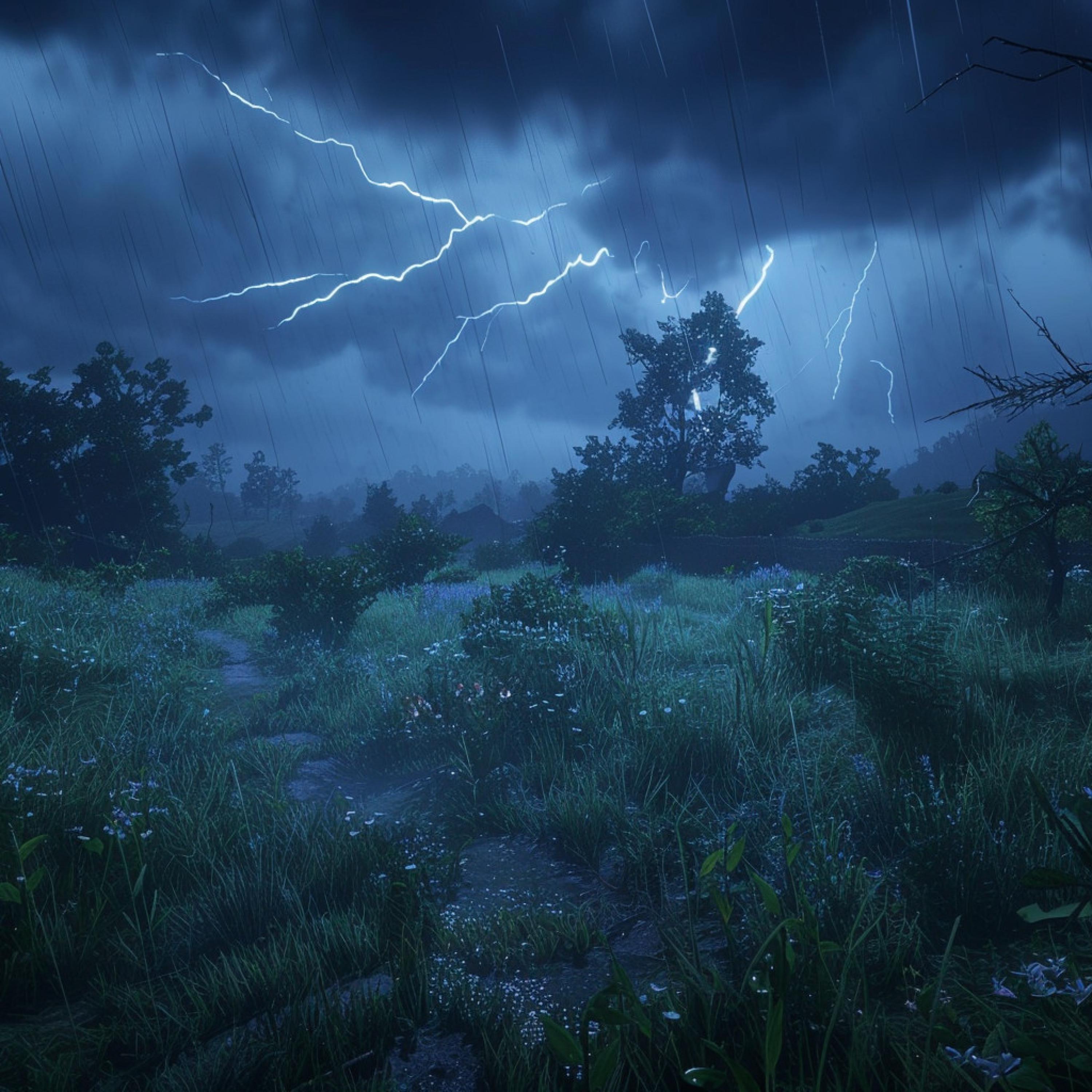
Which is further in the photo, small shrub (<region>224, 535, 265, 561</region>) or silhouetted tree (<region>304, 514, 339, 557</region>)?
small shrub (<region>224, 535, 265, 561</region>)

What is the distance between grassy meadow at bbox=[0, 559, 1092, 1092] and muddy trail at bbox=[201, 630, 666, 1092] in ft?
0.05

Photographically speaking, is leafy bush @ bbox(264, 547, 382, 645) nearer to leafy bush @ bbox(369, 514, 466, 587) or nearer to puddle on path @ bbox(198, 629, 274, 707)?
puddle on path @ bbox(198, 629, 274, 707)

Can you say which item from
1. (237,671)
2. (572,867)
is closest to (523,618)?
(237,671)

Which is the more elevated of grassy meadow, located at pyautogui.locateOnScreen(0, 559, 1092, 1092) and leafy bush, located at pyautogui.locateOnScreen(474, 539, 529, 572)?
leafy bush, located at pyautogui.locateOnScreen(474, 539, 529, 572)

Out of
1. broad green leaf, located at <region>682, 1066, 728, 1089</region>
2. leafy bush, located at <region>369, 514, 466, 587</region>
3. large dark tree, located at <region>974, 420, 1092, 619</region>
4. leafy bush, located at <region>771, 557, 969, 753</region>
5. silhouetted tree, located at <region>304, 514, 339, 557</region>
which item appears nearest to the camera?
broad green leaf, located at <region>682, 1066, 728, 1089</region>

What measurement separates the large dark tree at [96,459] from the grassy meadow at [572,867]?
8.87m

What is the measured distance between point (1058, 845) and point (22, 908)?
399 centimetres

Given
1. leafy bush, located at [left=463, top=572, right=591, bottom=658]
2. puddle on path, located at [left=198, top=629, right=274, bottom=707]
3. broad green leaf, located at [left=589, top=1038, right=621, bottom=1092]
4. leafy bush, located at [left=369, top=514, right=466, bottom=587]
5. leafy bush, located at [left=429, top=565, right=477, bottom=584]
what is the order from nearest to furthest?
broad green leaf, located at [left=589, top=1038, right=621, bottom=1092] < leafy bush, located at [left=463, top=572, right=591, bottom=658] < puddle on path, located at [left=198, top=629, right=274, bottom=707] < leafy bush, located at [left=429, top=565, right=477, bottom=584] < leafy bush, located at [left=369, top=514, right=466, bottom=587]

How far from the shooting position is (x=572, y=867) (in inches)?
119

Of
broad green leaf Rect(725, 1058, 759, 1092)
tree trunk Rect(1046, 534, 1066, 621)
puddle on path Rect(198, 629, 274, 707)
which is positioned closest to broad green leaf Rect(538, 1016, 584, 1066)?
broad green leaf Rect(725, 1058, 759, 1092)

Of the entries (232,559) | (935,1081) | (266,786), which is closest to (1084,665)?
(935,1081)

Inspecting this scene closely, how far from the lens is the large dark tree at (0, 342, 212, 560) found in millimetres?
12586

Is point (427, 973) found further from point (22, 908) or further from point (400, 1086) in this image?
point (22, 908)

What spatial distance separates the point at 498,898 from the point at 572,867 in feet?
1.35
